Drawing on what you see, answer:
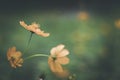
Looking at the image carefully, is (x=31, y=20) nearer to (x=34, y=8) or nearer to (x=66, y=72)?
(x=34, y=8)

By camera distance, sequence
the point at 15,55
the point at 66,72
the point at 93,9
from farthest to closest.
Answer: the point at 93,9 < the point at 66,72 < the point at 15,55

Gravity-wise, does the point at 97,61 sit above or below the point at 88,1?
below

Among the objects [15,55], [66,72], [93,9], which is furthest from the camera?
[93,9]

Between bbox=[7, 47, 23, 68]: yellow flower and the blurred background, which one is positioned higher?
the blurred background

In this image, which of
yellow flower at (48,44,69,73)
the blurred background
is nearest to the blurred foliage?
the blurred background

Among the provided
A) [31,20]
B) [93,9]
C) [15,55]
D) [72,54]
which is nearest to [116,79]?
[72,54]

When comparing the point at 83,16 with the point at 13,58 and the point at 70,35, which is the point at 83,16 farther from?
the point at 13,58

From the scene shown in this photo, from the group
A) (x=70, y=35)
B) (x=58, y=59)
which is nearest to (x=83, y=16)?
(x=70, y=35)

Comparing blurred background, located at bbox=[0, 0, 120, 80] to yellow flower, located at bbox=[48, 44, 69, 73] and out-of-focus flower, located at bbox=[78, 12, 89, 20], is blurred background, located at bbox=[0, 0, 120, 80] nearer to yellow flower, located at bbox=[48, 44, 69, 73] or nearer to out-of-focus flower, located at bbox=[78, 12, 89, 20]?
out-of-focus flower, located at bbox=[78, 12, 89, 20]
